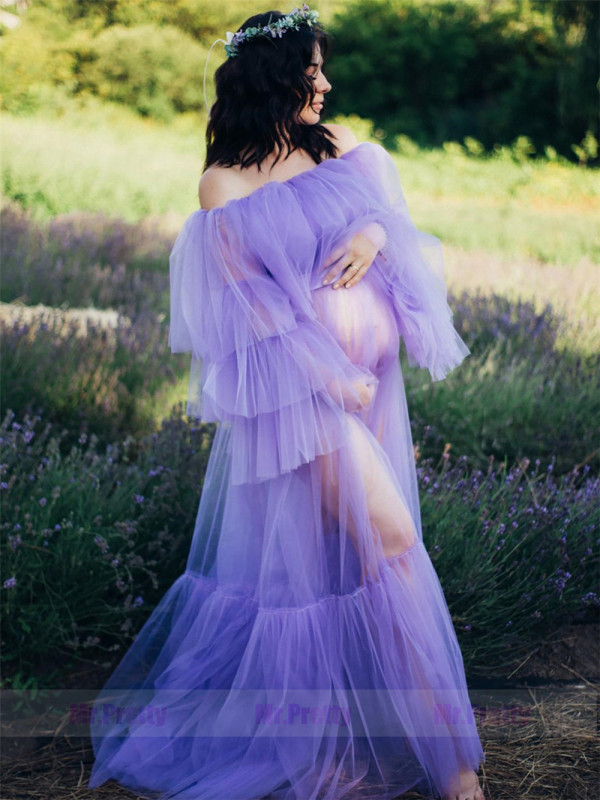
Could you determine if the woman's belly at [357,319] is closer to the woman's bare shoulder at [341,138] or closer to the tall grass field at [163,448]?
the woman's bare shoulder at [341,138]

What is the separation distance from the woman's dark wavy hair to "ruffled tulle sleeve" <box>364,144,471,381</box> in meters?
0.25

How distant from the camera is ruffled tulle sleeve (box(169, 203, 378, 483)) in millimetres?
2031

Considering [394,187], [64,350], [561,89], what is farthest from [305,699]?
[561,89]

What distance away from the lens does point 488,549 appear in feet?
9.05

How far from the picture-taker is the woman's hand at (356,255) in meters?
2.08

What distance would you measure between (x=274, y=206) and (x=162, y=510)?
1.33 meters

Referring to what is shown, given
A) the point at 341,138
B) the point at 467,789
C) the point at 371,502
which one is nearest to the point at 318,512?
the point at 371,502

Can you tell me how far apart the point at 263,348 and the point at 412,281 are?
18.1 inches

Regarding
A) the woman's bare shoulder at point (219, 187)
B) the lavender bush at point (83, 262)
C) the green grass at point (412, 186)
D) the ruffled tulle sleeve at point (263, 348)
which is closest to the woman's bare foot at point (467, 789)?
the ruffled tulle sleeve at point (263, 348)

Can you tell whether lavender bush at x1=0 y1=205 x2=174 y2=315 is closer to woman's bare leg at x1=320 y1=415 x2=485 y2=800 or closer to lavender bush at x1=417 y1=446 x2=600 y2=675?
lavender bush at x1=417 y1=446 x2=600 y2=675

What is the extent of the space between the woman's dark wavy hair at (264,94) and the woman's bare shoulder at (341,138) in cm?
10

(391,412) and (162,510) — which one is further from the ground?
(391,412)

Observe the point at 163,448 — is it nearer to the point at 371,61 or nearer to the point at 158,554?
the point at 158,554

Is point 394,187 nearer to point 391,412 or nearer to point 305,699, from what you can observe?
point 391,412
